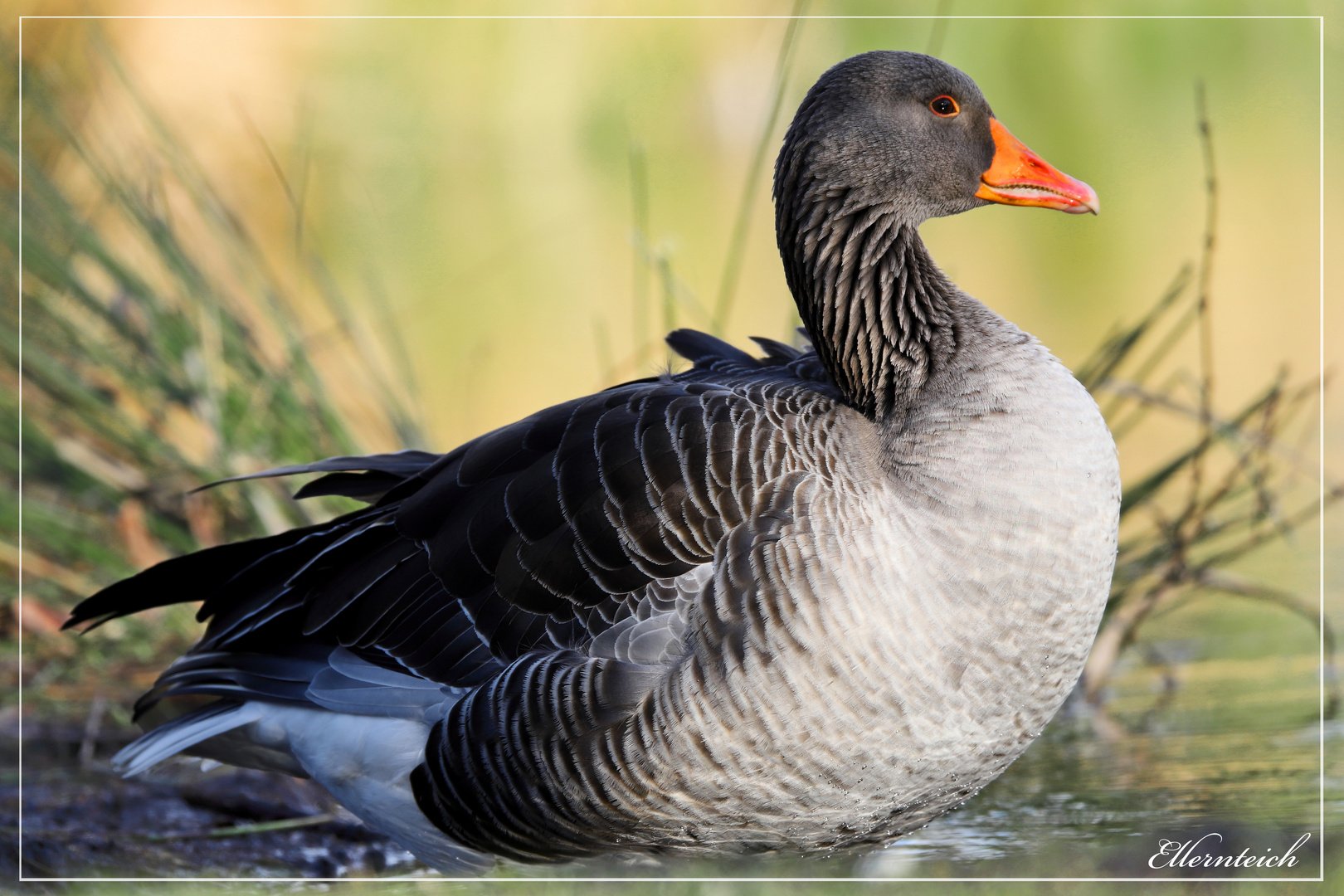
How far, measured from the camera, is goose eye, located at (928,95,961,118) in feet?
10.8

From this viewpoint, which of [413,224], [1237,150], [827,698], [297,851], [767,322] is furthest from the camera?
[413,224]

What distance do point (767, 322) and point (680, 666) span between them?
5.18m

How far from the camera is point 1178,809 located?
3.71 meters

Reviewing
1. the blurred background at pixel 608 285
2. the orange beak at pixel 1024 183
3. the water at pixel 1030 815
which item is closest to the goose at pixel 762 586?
the orange beak at pixel 1024 183

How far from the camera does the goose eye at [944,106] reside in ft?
10.8

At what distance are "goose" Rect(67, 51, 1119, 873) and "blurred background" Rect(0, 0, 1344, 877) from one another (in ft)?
2.21

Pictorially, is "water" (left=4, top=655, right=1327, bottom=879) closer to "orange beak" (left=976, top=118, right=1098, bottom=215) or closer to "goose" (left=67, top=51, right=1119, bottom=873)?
"goose" (left=67, top=51, right=1119, bottom=873)

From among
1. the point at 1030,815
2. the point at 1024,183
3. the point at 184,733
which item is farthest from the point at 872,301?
the point at 184,733

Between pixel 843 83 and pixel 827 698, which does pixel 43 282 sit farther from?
pixel 827 698

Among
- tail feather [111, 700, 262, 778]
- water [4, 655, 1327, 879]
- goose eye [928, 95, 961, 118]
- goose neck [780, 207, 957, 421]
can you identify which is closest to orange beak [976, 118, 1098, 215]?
goose eye [928, 95, 961, 118]

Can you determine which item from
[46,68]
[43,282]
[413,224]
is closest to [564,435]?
[43,282]

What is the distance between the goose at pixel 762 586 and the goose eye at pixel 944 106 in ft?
0.05

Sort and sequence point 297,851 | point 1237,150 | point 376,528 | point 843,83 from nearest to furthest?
point 843,83
point 376,528
point 297,851
point 1237,150

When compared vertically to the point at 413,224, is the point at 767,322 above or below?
below
